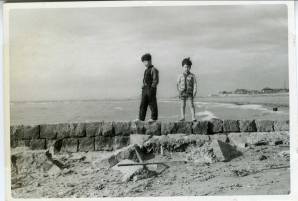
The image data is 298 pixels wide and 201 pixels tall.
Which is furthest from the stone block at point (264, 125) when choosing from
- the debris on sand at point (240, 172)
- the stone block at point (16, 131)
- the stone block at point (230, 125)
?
the stone block at point (16, 131)

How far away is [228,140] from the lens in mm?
2453

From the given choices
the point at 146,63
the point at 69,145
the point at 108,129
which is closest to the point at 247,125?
the point at 146,63

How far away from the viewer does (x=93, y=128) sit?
242 cm

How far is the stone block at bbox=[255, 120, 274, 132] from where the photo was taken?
2.43 meters

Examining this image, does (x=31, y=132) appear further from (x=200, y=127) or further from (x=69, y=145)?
(x=200, y=127)

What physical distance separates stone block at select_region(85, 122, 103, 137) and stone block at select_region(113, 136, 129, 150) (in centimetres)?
11

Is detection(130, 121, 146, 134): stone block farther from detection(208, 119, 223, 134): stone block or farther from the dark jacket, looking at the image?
detection(208, 119, 223, 134): stone block

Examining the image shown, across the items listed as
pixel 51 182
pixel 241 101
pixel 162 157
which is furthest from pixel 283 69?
pixel 51 182

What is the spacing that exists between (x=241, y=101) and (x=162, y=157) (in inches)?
23.0

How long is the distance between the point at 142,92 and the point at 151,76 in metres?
0.11

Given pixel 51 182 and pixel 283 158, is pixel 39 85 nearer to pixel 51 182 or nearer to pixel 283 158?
pixel 51 182

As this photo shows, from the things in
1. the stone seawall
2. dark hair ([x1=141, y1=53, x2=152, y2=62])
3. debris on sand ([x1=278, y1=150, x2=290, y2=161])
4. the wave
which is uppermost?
dark hair ([x1=141, y1=53, x2=152, y2=62])

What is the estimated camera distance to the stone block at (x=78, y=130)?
240 cm

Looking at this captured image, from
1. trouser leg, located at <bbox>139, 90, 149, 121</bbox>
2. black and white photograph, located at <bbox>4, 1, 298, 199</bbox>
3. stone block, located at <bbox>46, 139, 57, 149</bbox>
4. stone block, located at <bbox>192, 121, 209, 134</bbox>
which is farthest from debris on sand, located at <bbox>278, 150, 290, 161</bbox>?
A: stone block, located at <bbox>46, 139, 57, 149</bbox>
